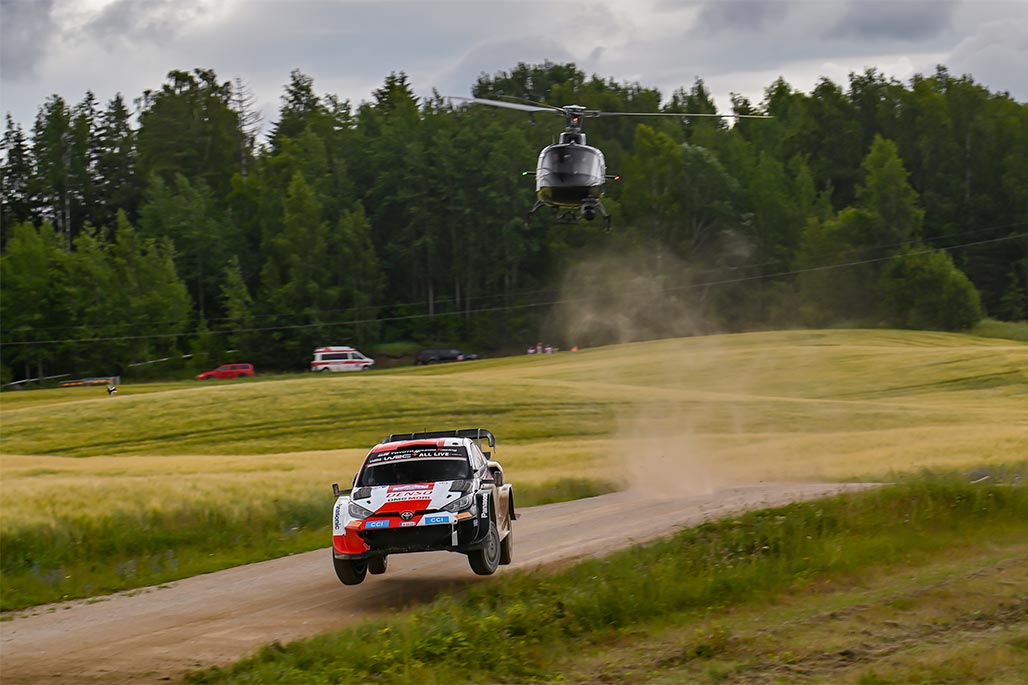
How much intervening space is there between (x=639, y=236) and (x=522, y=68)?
36.5 m

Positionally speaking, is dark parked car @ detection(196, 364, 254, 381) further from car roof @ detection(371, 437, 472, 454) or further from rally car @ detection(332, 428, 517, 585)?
rally car @ detection(332, 428, 517, 585)

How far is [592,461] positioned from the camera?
37.5 meters

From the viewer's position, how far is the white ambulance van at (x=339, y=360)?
9900 centimetres

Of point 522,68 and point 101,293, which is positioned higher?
point 522,68

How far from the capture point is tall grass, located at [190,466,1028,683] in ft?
44.2

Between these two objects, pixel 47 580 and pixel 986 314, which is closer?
pixel 47 580

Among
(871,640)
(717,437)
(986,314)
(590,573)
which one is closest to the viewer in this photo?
(871,640)

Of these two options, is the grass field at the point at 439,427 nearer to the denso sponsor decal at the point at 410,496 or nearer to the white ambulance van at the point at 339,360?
the denso sponsor decal at the point at 410,496

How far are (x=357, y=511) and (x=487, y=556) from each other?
6.44ft

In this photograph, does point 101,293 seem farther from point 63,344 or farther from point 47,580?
point 47,580

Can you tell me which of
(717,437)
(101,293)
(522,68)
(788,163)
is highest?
(522,68)

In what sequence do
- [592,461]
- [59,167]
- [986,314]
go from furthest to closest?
[59,167], [986,314], [592,461]

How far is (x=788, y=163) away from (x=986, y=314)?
2596cm

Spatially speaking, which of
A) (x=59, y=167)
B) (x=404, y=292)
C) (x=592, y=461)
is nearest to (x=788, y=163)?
(x=404, y=292)
